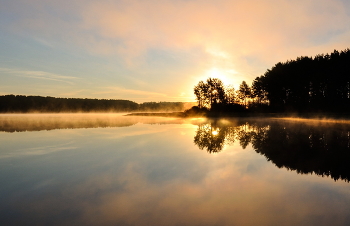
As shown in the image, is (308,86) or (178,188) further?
(308,86)

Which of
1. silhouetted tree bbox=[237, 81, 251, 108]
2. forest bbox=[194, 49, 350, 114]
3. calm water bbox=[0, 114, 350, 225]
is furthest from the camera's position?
silhouetted tree bbox=[237, 81, 251, 108]

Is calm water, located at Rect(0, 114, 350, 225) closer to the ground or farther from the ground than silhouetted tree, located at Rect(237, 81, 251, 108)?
closer to the ground

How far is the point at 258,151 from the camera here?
16.6 m

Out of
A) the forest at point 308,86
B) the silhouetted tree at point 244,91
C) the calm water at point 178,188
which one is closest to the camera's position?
the calm water at point 178,188

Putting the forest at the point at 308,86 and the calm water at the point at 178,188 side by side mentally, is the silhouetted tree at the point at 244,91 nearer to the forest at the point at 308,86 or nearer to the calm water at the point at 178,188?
the forest at the point at 308,86

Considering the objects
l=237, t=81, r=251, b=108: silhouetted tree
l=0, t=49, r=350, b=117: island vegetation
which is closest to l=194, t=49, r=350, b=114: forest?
l=0, t=49, r=350, b=117: island vegetation

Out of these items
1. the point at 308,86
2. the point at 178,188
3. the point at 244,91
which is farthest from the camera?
the point at 244,91

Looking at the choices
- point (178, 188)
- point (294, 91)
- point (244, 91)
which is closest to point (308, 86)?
point (294, 91)

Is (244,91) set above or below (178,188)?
above

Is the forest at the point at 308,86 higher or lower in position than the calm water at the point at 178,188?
higher

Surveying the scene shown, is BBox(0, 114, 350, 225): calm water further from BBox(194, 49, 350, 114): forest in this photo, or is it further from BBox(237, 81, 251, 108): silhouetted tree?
BBox(237, 81, 251, 108): silhouetted tree

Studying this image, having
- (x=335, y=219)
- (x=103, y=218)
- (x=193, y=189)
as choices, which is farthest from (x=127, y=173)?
(x=335, y=219)

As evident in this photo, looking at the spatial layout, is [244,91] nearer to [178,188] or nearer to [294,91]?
[294,91]

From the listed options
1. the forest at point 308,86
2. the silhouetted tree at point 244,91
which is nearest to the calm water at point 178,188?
the forest at point 308,86
